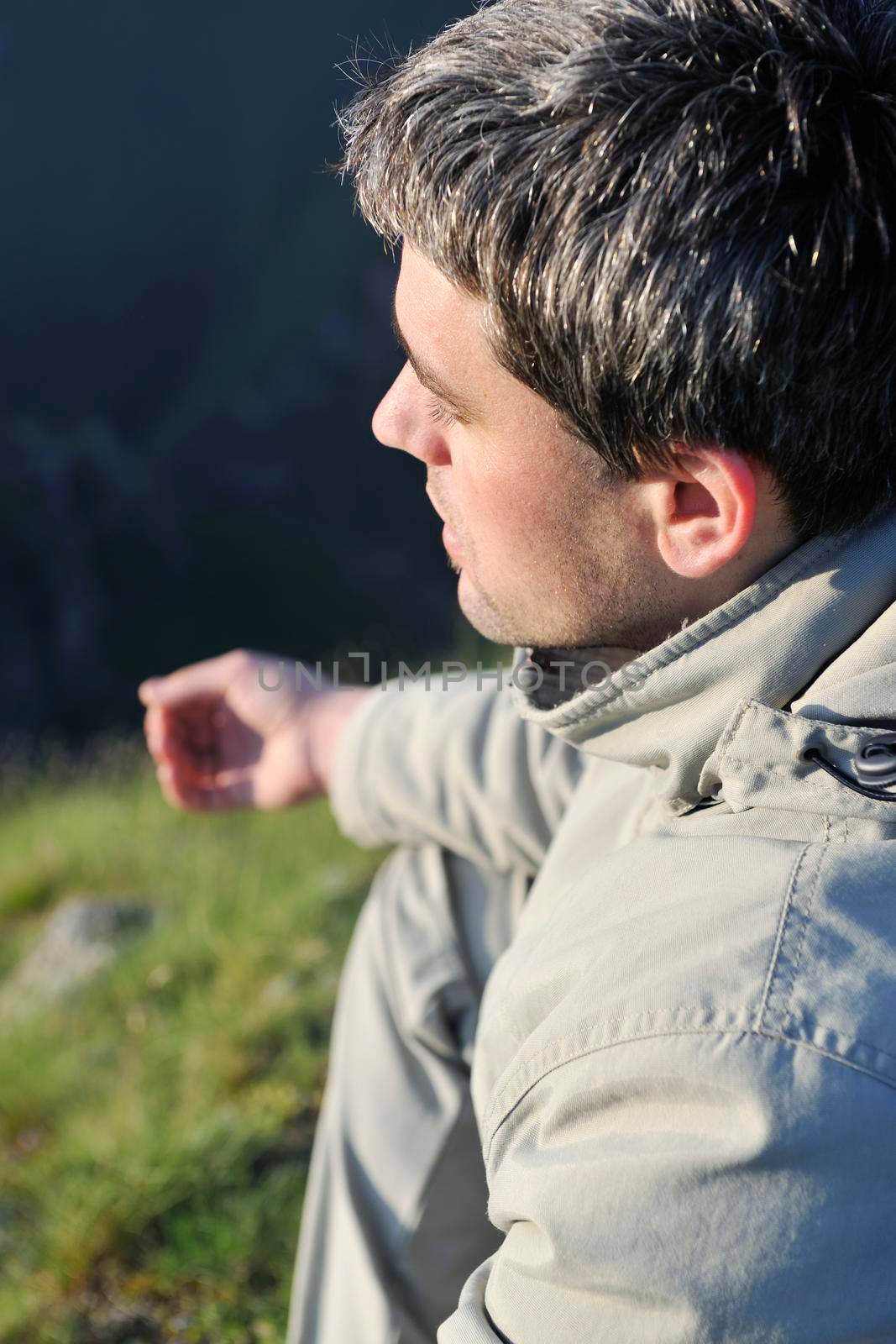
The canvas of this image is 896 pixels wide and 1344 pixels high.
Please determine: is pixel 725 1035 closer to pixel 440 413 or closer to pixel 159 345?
pixel 440 413

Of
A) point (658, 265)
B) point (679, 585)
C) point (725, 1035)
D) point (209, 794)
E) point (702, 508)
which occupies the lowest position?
point (209, 794)

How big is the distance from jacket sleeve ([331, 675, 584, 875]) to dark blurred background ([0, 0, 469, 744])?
16.0 meters

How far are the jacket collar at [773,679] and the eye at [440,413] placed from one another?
0.43 m

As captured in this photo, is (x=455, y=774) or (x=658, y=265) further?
(x=455, y=774)

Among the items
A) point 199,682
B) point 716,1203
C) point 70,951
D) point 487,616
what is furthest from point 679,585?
point 70,951

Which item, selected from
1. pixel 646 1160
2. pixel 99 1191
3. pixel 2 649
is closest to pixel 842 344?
pixel 646 1160

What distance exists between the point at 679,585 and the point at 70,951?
3.10 meters

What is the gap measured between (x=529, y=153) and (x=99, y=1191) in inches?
91.0

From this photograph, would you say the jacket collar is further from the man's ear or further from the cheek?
the cheek

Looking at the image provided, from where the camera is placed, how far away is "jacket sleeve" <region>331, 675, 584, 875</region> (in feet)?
7.53

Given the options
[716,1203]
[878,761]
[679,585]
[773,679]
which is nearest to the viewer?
[716,1203]

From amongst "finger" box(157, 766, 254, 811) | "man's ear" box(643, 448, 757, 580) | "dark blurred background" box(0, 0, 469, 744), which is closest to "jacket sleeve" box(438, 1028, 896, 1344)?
"man's ear" box(643, 448, 757, 580)

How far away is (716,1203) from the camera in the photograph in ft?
3.80

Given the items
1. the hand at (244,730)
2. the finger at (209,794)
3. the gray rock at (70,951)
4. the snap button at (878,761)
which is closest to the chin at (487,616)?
the snap button at (878,761)
